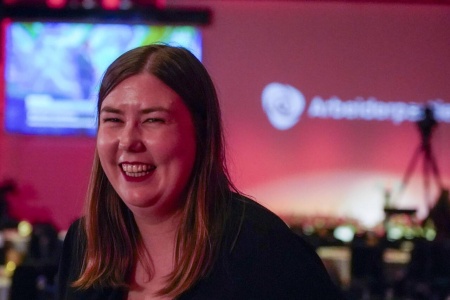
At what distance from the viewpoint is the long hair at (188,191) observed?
56.6 inches

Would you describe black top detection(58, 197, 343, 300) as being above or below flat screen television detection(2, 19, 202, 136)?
below

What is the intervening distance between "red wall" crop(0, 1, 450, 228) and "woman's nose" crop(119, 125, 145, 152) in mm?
7459

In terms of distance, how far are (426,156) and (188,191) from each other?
256 inches

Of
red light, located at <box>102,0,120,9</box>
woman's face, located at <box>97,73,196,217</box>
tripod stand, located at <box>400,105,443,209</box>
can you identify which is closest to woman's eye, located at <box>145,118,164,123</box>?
woman's face, located at <box>97,73,196,217</box>

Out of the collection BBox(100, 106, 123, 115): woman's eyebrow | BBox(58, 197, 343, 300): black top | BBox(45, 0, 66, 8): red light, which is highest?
BBox(45, 0, 66, 8): red light

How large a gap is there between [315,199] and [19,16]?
3.62 meters

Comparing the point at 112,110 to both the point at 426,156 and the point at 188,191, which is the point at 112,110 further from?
the point at 426,156

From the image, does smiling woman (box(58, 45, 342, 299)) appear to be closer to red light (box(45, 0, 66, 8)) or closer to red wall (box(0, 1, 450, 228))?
red wall (box(0, 1, 450, 228))

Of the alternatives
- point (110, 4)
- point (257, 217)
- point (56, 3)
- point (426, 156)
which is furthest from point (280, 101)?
point (257, 217)

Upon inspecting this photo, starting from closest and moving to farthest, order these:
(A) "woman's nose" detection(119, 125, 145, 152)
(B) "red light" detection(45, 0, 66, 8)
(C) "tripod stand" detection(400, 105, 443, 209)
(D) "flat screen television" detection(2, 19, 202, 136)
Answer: (A) "woman's nose" detection(119, 125, 145, 152) < (C) "tripod stand" detection(400, 105, 443, 209) < (D) "flat screen television" detection(2, 19, 202, 136) < (B) "red light" detection(45, 0, 66, 8)

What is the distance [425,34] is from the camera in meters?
8.88

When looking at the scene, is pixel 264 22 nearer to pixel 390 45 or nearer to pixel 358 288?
pixel 390 45

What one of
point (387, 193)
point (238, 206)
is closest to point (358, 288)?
point (387, 193)

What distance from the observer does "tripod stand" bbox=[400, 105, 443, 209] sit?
730cm
